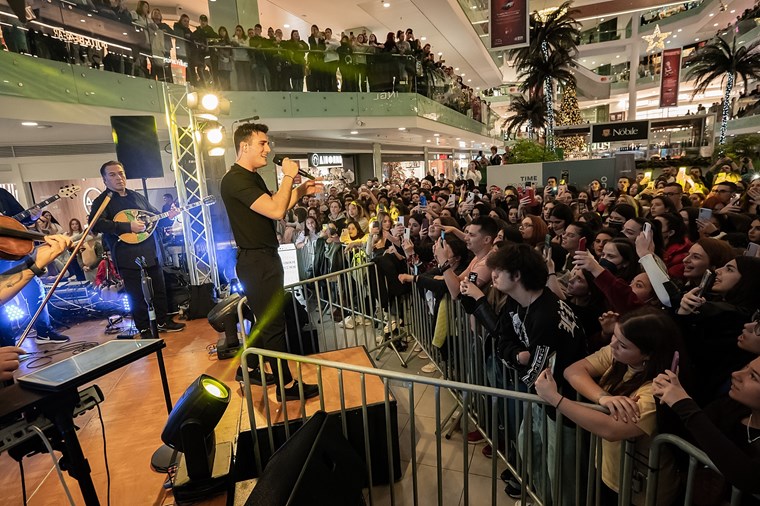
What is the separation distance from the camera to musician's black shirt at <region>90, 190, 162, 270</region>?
13.8 feet

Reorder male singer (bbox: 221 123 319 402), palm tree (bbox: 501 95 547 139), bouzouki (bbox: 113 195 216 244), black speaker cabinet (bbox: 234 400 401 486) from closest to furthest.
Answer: male singer (bbox: 221 123 319 402) → black speaker cabinet (bbox: 234 400 401 486) → bouzouki (bbox: 113 195 216 244) → palm tree (bbox: 501 95 547 139)

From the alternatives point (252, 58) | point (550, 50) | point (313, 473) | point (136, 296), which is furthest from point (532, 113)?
point (313, 473)

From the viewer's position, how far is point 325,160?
59.6ft

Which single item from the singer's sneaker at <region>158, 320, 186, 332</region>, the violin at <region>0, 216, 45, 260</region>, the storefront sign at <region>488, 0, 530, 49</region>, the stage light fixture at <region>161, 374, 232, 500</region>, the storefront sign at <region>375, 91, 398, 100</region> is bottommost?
the singer's sneaker at <region>158, 320, 186, 332</region>

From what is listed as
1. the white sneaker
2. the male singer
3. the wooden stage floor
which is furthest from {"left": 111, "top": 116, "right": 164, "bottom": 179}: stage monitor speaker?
the white sneaker

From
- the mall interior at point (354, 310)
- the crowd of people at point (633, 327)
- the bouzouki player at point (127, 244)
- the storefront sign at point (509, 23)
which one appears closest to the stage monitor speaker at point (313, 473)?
the mall interior at point (354, 310)

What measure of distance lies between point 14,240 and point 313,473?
2.19m

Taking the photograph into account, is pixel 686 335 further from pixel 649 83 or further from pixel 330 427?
pixel 649 83

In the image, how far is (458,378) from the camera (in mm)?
3404

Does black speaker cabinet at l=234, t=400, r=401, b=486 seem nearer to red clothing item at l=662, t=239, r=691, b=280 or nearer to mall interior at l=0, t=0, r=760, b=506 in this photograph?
mall interior at l=0, t=0, r=760, b=506

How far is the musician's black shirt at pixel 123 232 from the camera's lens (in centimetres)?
420

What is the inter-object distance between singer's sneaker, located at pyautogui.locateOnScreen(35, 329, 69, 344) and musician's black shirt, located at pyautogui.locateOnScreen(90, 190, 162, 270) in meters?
1.77

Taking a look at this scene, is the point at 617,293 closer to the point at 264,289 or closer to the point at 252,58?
Result: the point at 264,289

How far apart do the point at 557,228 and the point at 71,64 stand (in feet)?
26.4
